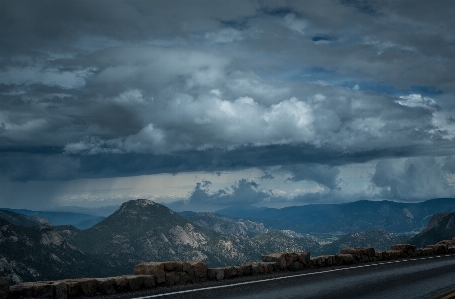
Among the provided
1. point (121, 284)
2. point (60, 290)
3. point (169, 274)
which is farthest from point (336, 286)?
point (60, 290)

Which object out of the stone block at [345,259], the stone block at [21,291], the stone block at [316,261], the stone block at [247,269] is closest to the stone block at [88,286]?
the stone block at [21,291]

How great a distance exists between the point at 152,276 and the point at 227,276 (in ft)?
13.0

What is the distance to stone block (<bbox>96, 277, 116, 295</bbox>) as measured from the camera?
15547 mm

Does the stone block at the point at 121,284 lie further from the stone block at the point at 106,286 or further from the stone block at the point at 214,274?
the stone block at the point at 214,274

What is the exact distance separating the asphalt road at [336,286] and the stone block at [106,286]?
1047mm

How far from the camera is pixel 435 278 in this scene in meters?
20.5

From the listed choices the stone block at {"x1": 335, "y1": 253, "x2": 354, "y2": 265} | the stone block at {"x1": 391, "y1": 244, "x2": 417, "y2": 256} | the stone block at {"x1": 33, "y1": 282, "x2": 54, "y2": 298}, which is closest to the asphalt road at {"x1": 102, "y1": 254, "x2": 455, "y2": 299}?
the stone block at {"x1": 33, "y1": 282, "x2": 54, "y2": 298}

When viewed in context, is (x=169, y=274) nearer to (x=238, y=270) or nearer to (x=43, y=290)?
(x=238, y=270)

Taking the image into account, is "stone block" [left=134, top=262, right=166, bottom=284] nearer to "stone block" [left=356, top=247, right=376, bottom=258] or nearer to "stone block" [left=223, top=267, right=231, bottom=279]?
"stone block" [left=223, top=267, right=231, bottom=279]

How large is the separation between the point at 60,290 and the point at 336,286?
33.9 feet

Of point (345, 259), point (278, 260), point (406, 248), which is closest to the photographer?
point (278, 260)

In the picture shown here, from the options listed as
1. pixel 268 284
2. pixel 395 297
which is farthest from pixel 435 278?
pixel 268 284

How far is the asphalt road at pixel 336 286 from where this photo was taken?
15664mm

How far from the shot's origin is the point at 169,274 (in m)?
18.1
